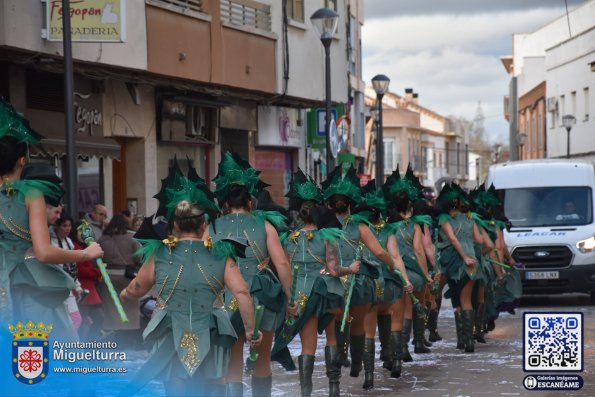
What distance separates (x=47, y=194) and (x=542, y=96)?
57128mm

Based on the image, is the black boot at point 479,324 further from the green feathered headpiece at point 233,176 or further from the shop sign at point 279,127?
the shop sign at point 279,127

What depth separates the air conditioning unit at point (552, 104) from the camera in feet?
187

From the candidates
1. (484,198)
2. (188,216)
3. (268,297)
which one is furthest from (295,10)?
(188,216)

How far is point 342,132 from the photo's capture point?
25.8 metres

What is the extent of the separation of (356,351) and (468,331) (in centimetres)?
308

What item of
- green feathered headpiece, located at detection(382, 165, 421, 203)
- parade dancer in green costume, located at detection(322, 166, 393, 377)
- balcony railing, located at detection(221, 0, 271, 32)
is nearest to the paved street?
parade dancer in green costume, located at detection(322, 166, 393, 377)

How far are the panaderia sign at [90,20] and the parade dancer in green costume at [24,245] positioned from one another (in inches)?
348

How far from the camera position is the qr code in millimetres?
9641

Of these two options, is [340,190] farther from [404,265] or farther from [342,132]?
[342,132]

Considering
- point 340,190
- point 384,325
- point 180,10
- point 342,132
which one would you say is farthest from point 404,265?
point 342,132

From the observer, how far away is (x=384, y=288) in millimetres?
12570

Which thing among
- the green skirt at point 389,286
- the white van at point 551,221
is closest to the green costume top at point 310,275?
the green skirt at point 389,286

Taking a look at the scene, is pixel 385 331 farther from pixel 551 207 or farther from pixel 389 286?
pixel 551 207

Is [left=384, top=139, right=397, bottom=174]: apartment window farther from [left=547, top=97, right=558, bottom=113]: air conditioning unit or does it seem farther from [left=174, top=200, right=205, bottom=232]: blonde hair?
[left=174, top=200, right=205, bottom=232]: blonde hair
